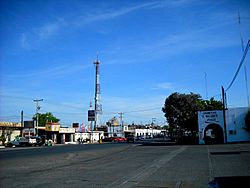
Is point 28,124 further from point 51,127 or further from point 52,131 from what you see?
point 52,131

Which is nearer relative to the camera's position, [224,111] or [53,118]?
[224,111]

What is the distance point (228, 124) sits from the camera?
46344mm

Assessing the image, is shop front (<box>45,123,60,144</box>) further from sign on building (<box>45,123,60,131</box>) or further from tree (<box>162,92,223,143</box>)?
tree (<box>162,92,223,143</box>)

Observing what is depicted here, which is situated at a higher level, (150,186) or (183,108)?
(183,108)

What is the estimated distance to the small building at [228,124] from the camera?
45.2 meters

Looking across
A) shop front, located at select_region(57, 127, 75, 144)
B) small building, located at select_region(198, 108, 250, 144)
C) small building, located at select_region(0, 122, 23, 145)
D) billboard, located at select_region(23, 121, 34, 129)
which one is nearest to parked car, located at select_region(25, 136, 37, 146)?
small building, located at select_region(0, 122, 23, 145)

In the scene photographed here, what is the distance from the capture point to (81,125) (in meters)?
101

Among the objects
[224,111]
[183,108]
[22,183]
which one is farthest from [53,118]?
[22,183]

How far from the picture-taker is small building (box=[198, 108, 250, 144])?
148 ft

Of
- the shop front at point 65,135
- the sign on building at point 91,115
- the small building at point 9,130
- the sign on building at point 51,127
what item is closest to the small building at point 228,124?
the small building at point 9,130

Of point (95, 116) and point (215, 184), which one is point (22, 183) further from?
point (95, 116)

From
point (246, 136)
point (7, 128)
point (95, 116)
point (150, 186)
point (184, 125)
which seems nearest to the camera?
point (150, 186)

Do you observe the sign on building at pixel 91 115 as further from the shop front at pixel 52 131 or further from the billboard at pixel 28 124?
the billboard at pixel 28 124

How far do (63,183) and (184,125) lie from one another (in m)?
52.5
